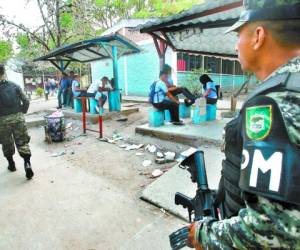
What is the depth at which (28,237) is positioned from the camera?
2.71m

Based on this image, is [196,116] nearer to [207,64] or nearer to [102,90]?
[102,90]

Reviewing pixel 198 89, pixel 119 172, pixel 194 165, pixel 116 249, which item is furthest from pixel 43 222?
pixel 198 89

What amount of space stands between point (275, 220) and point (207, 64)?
1537 cm

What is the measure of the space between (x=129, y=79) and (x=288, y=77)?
50.4ft

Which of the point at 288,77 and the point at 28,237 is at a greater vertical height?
the point at 288,77

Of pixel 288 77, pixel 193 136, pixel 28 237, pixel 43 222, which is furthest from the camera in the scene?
pixel 193 136

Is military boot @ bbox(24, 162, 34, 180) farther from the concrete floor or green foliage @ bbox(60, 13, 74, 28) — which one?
green foliage @ bbox(60, 13, 74, 28)

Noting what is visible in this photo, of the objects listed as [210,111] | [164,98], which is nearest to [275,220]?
[164,98]

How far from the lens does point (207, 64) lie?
15.2 meters

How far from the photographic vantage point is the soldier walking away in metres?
4.04

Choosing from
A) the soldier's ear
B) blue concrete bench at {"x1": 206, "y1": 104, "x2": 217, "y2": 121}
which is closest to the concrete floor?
the soldier's ear

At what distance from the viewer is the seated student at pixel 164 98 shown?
237 inches

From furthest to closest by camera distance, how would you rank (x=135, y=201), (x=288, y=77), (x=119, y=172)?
(x=119, y=172), (x=135, y=201), (x=288, y=77)

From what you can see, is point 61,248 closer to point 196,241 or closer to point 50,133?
point 196,241
